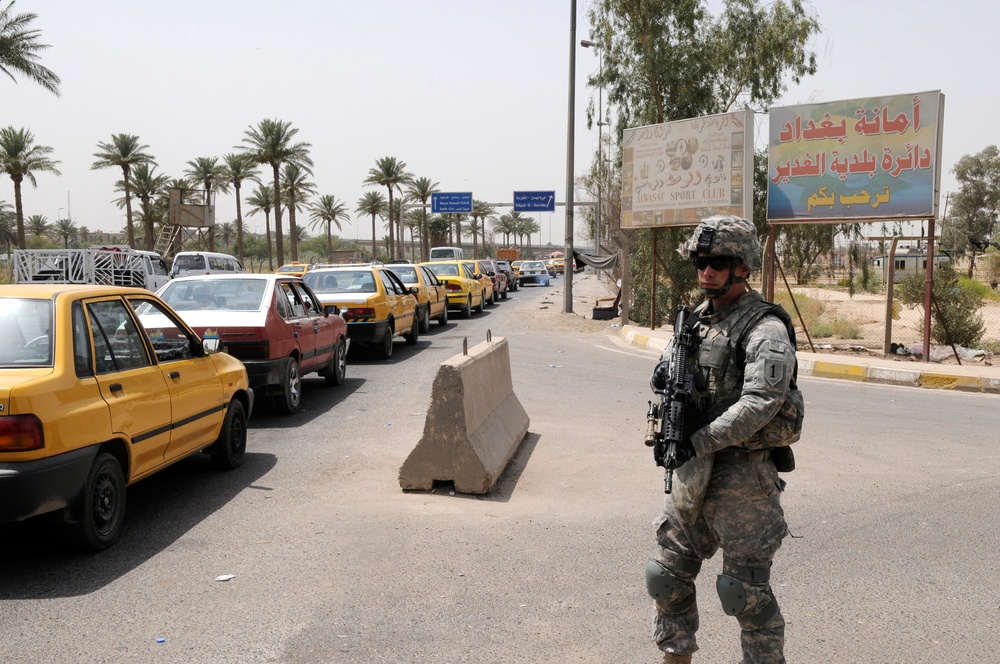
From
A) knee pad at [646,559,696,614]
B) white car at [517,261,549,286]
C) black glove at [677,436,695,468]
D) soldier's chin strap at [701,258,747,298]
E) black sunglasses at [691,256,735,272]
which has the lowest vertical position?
white car at [517,261,549,286]

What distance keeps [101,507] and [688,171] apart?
584 inches

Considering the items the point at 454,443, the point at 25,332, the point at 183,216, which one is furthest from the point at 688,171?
the point at 183,216

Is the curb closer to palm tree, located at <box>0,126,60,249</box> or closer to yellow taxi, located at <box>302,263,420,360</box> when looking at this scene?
yellow taxi, located at <box>302,263,420,360</box>

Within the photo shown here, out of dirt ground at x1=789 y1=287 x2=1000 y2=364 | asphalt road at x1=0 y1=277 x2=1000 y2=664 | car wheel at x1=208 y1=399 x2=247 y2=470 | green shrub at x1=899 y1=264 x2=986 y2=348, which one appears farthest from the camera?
dirt ground at x1=789 y1=287 x2=1000 y2=364

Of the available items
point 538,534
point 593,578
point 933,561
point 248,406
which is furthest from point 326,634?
point 248,406

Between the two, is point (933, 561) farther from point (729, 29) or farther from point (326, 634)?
point (729, 29)

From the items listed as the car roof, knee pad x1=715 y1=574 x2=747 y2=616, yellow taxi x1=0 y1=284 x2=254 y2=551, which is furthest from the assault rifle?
the car roof

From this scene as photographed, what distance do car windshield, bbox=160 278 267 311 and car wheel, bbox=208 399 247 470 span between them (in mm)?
2397

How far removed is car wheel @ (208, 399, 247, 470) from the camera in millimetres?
6909

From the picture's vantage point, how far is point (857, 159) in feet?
49.7

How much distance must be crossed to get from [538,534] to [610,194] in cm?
2758

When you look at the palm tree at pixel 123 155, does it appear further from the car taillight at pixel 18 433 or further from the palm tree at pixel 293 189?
the car taillight at pixel 18 433

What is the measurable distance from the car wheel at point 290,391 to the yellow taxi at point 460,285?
1447cm

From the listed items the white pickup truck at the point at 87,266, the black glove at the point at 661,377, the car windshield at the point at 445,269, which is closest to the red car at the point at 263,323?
the black glove at the point at 661,377
